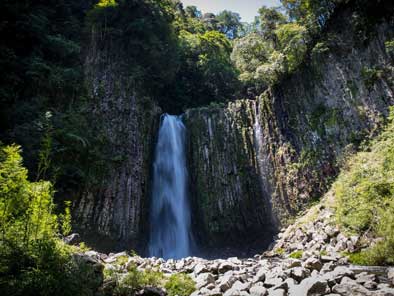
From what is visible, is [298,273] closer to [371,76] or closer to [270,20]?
[371,76]

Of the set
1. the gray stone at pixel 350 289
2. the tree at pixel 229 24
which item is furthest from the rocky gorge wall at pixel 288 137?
the tree at pixel 229 24

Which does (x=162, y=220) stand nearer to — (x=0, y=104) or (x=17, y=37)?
(x=0, y=104)

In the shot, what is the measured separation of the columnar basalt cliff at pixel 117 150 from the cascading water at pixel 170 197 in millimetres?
683

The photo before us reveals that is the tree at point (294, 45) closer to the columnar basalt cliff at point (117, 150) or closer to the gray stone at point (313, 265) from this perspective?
the columnar basalt cliff at point (117, 150)

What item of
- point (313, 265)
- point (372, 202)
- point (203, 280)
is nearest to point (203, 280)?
point (203, 280)

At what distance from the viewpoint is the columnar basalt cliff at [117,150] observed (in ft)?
43.0

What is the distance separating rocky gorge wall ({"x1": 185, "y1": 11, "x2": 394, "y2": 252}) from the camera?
1388 centimetres

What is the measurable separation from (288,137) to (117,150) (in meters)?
9.01

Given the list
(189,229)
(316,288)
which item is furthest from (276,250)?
(316,288)

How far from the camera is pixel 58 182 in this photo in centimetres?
1211

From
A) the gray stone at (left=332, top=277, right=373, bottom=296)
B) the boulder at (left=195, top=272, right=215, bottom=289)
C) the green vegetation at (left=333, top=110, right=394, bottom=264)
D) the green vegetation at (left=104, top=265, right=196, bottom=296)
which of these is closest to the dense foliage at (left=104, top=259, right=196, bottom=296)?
the green vegetation at (left=104, top=265, right=196, bottom=296)

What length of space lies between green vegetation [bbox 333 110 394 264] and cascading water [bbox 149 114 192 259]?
7883mm

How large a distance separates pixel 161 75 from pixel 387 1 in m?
15.0

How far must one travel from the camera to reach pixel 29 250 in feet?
14.6
